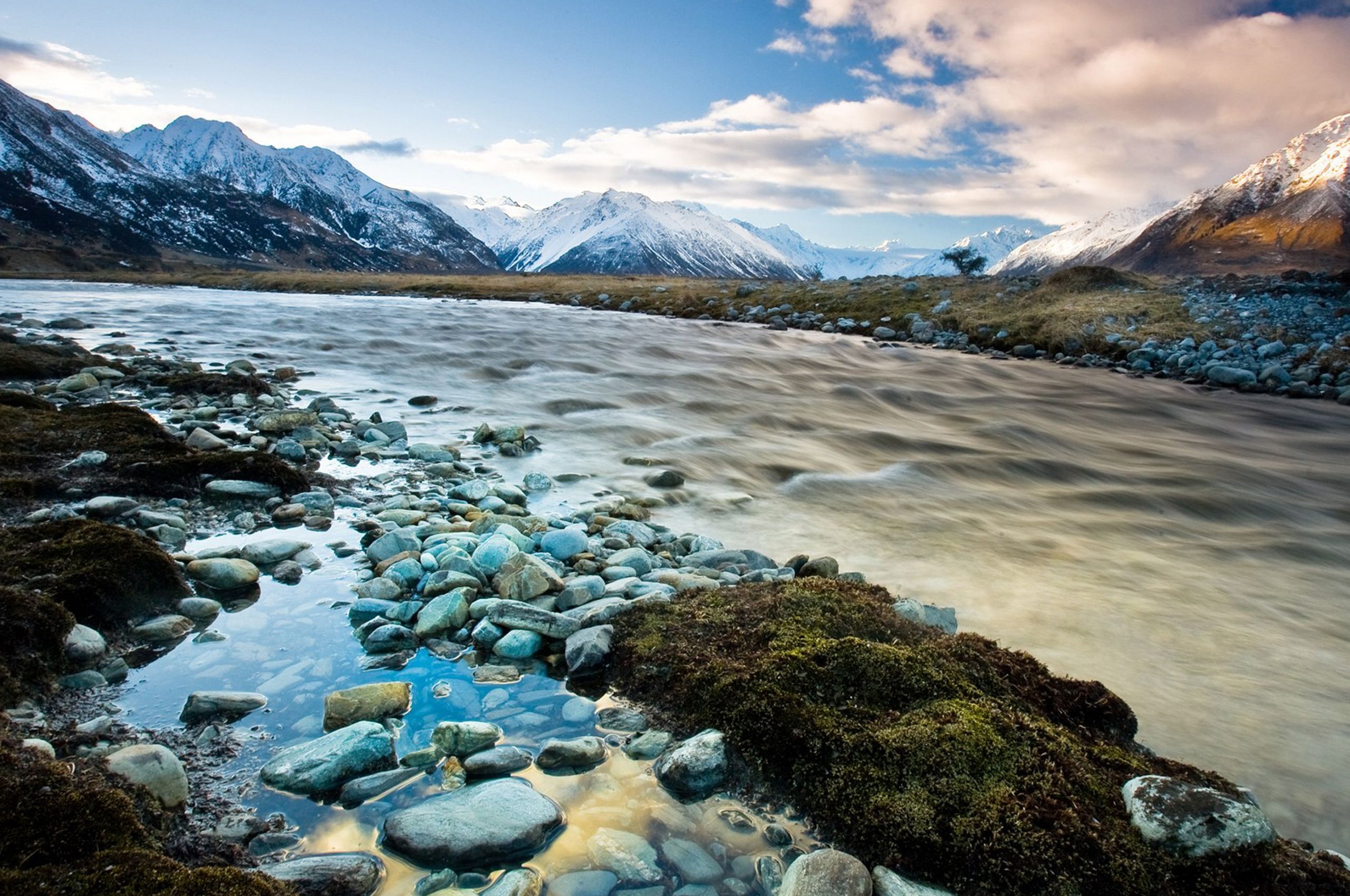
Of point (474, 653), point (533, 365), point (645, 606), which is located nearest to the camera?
point (474, 653)

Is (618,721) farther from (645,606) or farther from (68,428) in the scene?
(68,428)

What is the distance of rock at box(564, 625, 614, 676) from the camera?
15.6 ft

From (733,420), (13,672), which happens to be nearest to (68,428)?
(13,672)

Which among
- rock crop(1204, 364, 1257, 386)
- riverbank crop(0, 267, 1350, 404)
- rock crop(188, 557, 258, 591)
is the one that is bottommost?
rock crop(188, 557, 258, 591)

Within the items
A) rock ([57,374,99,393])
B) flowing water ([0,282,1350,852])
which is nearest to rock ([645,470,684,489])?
flowing water ([0,282,1350,852])

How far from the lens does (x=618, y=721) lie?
14.0 feet

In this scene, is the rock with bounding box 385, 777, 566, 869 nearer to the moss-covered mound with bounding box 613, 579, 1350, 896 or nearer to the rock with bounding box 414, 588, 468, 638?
the moss-covered mound with bounding box 613, 579, 1350, 896

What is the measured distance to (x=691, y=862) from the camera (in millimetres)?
3195

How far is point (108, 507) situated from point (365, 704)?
453 cm

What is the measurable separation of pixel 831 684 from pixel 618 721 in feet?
4.29

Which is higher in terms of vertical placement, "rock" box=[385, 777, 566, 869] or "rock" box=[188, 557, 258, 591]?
"rock" box=[188, 557, 258, 591]

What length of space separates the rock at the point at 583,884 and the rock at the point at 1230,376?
89.1ft

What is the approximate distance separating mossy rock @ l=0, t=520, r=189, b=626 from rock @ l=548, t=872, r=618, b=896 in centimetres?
382

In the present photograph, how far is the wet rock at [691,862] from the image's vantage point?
10.2 ft
